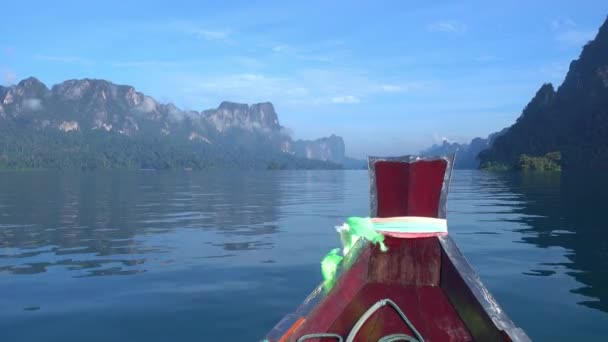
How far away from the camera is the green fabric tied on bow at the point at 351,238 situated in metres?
6.45

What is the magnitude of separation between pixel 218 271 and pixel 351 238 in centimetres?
767

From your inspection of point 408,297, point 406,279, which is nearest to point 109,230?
point 406,279

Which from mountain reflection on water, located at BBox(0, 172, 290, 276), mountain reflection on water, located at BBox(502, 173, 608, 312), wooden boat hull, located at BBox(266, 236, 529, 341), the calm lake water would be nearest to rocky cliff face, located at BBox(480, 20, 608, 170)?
mountain reflection on water, located at BBox(502, 173, 608, 312)

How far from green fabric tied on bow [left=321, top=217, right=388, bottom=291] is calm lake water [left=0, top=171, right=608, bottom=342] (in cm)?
278

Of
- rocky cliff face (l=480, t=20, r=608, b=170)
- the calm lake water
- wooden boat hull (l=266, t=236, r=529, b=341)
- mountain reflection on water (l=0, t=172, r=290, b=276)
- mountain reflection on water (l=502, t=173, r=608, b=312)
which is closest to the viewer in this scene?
wooden boat hull (l=266, t=236, r=529, b=341)

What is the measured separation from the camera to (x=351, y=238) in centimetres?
681

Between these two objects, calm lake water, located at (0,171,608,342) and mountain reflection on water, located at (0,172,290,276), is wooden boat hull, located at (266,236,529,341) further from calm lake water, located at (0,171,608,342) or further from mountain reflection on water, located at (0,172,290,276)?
mountain reflection on water, located at (0,172,290,276)

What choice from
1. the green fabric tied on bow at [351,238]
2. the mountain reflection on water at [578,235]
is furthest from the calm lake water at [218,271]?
the green fabric tied on bow at [351,238]

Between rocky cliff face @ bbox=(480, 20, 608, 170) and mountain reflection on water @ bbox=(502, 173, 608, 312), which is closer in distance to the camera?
mountain reflection on water @ bbox=(502, 173, 608, 312)

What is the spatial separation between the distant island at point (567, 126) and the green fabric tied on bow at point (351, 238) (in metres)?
121

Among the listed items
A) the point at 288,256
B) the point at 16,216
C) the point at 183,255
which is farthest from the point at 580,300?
the point at 16,216

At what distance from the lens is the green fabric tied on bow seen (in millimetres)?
6445

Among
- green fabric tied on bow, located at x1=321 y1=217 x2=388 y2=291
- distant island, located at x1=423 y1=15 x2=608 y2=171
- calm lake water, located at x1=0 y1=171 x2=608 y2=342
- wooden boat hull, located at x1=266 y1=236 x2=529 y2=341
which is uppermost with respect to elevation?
distant island, located at x1=423 y1=15 x2=608 y2=171

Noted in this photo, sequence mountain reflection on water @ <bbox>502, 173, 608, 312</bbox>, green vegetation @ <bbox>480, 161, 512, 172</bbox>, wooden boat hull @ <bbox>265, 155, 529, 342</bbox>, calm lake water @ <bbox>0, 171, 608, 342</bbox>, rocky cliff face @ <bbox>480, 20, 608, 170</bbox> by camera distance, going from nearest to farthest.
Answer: wooden boat hull @ <bbox>265, 155, 529, 342</bbox>, calm lake water @ <bbox>0, 171, 608, 342</bbox>, mountain reflection on water @ <bbox>502, 173, 608, 312</bbox>, rocky cliff face @ <bbox>480, 20, 608, 170</bbox>, green vegetation @ <bbox>480, 161, 512, 172</bbox>
